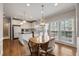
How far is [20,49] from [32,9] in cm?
80

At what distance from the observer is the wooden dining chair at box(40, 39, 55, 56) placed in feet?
7.61

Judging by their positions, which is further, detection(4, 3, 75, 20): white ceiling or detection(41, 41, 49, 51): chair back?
detection(41, 41, 49, 51): chair back

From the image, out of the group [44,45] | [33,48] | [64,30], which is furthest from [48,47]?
[64,30]

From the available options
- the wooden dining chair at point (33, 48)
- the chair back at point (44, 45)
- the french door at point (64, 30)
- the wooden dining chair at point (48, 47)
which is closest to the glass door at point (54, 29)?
the french door at point (64, 30)

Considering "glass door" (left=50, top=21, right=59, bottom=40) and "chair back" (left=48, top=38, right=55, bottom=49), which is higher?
"glass door" (left=50, top=21, right=59, bottom=40)

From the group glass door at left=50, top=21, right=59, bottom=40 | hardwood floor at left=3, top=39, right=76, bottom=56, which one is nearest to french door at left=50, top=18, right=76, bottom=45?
glass door at left=50, top=21, right=59, bottom=40

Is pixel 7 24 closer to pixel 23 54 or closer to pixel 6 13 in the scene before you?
pixel 6 13

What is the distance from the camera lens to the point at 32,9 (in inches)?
90.0

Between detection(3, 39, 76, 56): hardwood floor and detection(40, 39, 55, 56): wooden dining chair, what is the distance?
77mm

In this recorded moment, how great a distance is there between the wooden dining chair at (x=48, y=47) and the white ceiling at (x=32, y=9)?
53 centimetres

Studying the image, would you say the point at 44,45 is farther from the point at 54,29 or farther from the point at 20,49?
the point at 20,49

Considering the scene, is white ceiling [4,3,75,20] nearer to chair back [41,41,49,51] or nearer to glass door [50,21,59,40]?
glass door [50,21,59,40]

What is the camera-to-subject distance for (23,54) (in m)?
2.31

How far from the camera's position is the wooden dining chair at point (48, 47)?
91.3 inches
